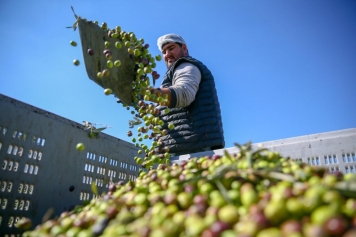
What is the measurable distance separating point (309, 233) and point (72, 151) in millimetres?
2044

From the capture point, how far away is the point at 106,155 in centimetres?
249

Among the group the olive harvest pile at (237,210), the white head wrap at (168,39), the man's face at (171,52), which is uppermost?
the white head wrap at (168,39)

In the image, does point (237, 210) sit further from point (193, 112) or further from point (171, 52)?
point (171, 52)

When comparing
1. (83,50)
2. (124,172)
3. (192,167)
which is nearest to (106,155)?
(124,172)

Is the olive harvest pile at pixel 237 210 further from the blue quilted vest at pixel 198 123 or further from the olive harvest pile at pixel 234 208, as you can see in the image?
the blue quilted vest at pixel 198 123

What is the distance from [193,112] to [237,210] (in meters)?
2.49

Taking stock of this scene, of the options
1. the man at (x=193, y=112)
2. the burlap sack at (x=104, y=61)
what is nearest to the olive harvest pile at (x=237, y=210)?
the burlap sack at (x=104, y=61)

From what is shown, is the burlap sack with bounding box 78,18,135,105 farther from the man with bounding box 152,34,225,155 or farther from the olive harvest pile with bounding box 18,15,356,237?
the olive harvest pile with bounding box 18,15,356,237

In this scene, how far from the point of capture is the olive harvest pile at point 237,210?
0.74 m

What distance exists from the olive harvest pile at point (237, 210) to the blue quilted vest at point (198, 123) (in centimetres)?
202

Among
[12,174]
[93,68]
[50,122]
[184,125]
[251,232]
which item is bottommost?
[251,232]

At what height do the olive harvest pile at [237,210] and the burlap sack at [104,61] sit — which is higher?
the burlap sack at [104,61]

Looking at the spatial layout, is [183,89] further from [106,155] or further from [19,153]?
[19,153]

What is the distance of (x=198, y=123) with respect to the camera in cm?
327
